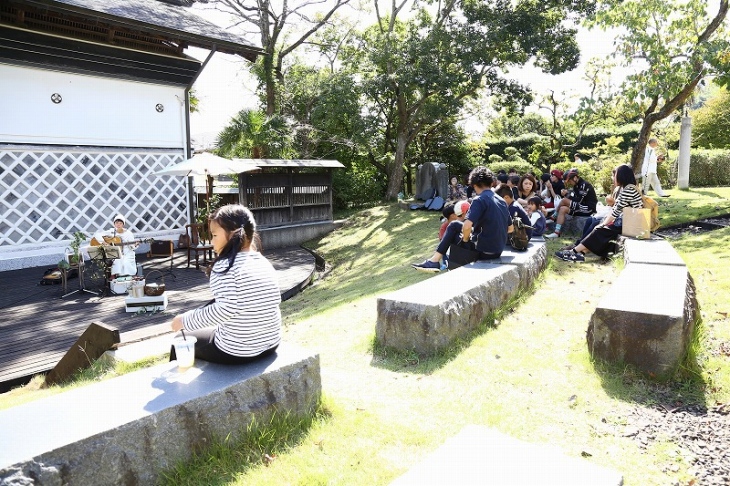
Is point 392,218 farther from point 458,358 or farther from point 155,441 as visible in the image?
point 155,441

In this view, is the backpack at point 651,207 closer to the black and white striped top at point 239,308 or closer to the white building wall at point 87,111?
the black and white striped top at point 239,308

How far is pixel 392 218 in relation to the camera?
611 inches

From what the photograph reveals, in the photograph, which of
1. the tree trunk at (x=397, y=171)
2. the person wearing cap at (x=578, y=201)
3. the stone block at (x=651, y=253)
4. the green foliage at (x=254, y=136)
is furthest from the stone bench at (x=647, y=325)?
the tree trunk at (x=397, y=171)

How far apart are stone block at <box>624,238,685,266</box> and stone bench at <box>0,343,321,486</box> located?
4093 millimetres

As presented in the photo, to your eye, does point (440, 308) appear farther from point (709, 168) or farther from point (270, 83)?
point (709, 168)

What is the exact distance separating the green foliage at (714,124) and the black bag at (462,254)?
67.2 ft

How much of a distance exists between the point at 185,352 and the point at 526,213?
20.2 feet

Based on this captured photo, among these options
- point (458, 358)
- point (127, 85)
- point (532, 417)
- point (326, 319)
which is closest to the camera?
point (532, 417)

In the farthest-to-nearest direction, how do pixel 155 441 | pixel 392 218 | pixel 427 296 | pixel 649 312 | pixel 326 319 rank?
pixel 392 218 < pixel 326 319 < pixel 427 296 < pixel 649 312 < pixel 155 441

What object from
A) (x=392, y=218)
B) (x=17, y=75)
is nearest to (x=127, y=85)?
(x=17, y=75)

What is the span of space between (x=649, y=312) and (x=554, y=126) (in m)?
18.5

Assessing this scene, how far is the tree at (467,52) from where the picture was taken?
14.4 metres

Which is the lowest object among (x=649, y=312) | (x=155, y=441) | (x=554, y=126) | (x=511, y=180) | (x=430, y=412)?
(x=430, y=412)

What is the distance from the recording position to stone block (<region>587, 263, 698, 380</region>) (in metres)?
3.69
